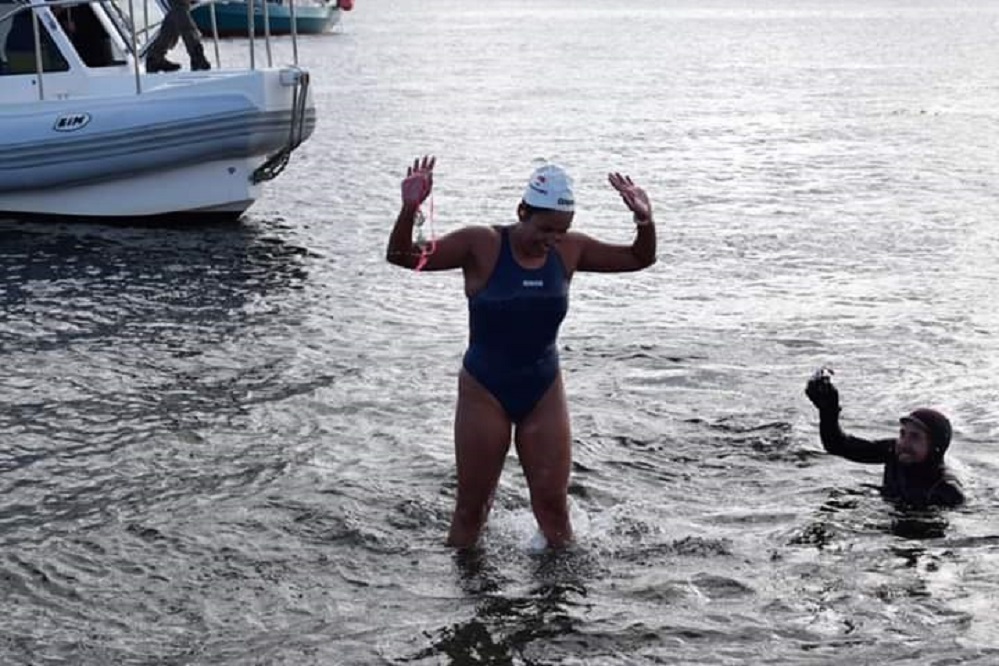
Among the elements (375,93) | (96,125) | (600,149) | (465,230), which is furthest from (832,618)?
(375,93)

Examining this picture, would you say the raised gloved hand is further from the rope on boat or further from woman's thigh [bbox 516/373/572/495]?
the rope on boat

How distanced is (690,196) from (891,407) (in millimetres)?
11328

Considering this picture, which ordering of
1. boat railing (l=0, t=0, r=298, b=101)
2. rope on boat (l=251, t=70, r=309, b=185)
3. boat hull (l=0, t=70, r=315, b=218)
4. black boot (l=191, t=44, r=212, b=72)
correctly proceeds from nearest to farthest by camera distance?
boat railing (l=0, t=0, r=298, b=101), boat hull (l=0, t=70, r=315, b=218), rope on boat (l=251, t=70, r=309, b=185), black boot (l=191, t=44, r=212, b=72)

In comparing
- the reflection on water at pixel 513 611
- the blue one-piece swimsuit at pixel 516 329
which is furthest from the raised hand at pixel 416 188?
the reflection on water at pixel 513 611

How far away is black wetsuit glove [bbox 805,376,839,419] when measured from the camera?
9.25 m

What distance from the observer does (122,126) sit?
60.5 ft

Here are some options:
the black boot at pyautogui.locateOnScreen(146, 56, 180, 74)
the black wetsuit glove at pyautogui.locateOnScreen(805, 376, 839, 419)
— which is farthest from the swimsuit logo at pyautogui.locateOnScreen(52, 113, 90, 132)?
the black wetsuit glove at pyautogui.locateOnScreen(805, 376, 839, 419)

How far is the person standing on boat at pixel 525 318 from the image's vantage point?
7.84m

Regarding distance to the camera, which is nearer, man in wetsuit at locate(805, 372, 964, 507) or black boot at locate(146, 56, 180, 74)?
man in wetsuit at locate(805, 372, 964, 507)

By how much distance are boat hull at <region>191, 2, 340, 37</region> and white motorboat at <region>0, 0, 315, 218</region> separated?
40518 millimetres

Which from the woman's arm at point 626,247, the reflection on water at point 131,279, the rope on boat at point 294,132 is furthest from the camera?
the rope on boat at point 294,132

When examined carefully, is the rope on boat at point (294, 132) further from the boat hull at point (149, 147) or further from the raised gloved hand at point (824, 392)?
the raised gloved hand at point (824, 392)

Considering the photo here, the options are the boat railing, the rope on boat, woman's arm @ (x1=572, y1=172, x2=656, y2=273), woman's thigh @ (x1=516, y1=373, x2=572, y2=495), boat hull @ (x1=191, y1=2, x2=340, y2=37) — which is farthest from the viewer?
boat hull @ (x1=191, y1=2, x2=340, y2=37)

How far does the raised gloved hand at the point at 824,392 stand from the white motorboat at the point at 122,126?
10755mm
